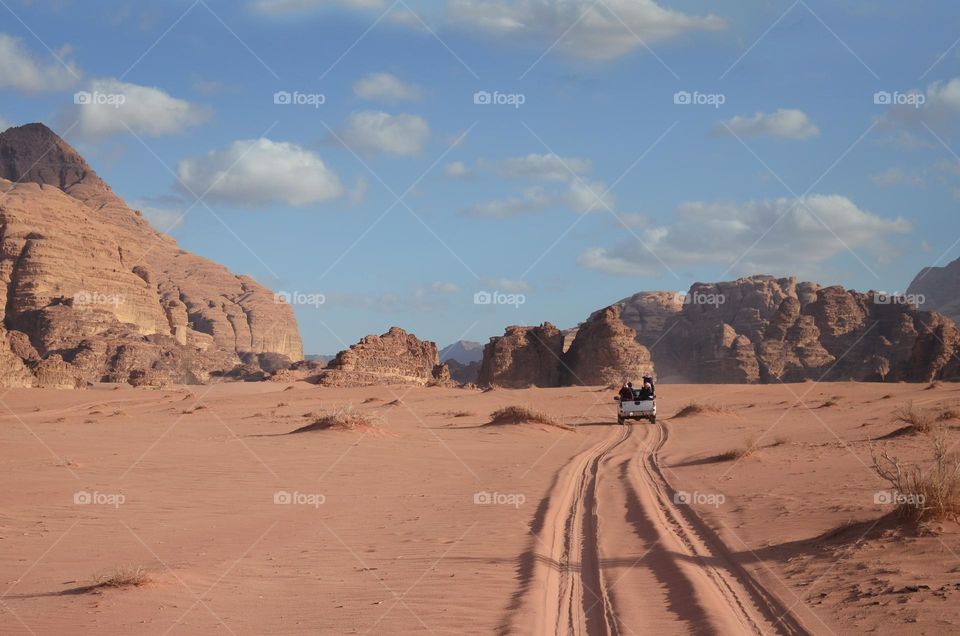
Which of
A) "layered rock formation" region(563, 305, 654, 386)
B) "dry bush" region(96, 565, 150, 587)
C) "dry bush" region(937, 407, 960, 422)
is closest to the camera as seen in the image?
"dry bush" region(96, 565, 150, 587)

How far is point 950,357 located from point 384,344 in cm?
4400

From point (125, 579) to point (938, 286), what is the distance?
210508 mm

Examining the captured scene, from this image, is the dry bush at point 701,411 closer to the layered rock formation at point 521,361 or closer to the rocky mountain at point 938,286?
the layered rock formation at point 521,361

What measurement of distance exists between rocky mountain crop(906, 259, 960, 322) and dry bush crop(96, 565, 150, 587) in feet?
618

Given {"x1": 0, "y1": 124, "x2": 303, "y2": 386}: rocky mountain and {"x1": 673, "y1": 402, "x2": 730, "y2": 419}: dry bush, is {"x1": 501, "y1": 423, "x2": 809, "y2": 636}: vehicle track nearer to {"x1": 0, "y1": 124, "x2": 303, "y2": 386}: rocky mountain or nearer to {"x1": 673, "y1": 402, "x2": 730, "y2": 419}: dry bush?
{"x1": 673, "y1": 402, "x2": 730, "y2": 419}: dry bush

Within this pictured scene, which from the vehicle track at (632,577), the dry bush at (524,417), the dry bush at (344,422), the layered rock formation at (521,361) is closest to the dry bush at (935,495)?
the vehicle track at (632,577)

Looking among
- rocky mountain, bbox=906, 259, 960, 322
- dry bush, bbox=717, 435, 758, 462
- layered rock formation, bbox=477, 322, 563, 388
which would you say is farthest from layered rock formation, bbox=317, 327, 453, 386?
rocky mountain, bbox=906, 259, 960, 322

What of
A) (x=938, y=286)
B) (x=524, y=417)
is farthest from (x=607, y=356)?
(x=938, y=286)

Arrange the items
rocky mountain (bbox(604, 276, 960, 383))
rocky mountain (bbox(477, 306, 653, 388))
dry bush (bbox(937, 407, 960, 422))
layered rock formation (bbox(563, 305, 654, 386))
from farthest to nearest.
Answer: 1. rocky mountain (bbox(604, 276, 960, 383))
2. rocky mountain (bbox(477, 306, 653, 388))
3. layered rock formation (bbox(563, 305, 654, 386))
4. dry bush (bbox(937, 407, 960, 422))

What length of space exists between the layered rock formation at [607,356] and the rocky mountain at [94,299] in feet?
124

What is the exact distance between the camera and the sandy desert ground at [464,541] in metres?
6.12

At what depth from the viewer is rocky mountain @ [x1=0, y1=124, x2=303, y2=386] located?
268 ft

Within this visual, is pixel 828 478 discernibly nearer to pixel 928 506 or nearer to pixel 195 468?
pixel 928 506

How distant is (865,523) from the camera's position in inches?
329
